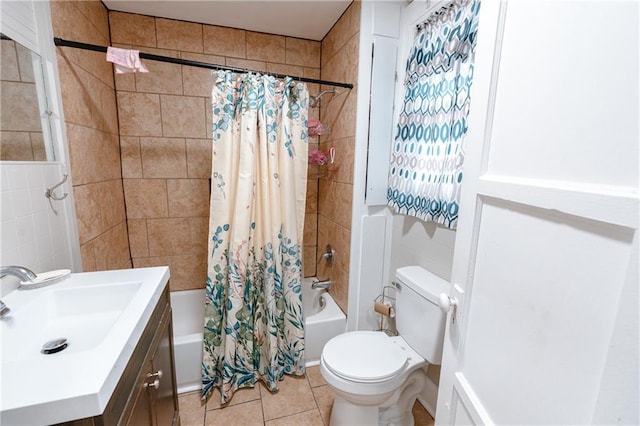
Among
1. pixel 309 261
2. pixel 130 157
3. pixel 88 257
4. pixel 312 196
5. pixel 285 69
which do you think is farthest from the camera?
pixel 309 261

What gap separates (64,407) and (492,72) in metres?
1.20

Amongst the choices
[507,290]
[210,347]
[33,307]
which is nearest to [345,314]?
[210,347]

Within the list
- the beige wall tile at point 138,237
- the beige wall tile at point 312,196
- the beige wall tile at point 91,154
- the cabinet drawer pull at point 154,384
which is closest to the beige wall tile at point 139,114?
the beige wall tile at point 91,154

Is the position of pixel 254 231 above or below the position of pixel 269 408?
above

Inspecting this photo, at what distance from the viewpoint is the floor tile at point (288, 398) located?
1637 millimetres

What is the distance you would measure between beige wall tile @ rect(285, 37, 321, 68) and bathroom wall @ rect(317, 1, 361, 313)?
8 cm

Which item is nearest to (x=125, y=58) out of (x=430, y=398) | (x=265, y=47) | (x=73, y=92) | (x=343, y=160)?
(x=73, y=92)

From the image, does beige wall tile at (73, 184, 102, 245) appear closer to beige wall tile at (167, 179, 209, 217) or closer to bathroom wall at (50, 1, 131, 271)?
bathroom wall at (50, 1, 131, 271)

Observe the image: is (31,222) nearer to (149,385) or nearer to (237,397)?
(149,385)

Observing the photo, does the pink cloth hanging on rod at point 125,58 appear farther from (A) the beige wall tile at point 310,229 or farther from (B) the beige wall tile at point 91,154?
(A) the beige wall tile at point 310,229

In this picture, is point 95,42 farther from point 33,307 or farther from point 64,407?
point 64,407

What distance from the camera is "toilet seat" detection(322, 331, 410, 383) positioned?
127 cm

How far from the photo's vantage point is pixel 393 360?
4.45ft

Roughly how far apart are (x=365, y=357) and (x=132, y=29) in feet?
8.34
